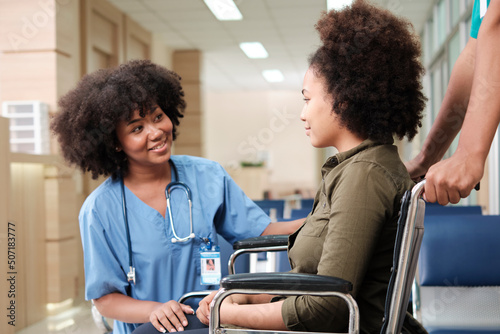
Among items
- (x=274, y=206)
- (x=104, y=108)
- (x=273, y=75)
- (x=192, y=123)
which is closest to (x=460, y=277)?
(x=104, y=108)

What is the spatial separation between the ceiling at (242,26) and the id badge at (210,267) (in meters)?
3.65

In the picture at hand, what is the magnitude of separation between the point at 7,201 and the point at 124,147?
1356 millimetres

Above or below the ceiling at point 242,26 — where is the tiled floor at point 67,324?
below

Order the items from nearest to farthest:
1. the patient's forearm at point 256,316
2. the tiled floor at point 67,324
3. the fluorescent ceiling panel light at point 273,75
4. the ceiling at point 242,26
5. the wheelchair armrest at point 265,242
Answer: the patient's forearm at point 256,316 → the wheelchair armrest at point 265,242 → the tiled floor at point 67,324 → the ceiling at point 242,26 → the fluorescent ceiling panel light at point 273,75

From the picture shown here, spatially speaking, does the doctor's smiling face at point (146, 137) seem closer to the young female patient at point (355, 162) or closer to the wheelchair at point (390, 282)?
the young female patient at point (355, 162)

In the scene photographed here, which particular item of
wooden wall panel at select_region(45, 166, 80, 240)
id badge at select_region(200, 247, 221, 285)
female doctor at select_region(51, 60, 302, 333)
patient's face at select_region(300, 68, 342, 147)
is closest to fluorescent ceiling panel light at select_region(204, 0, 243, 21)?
wooden wall panel at select_region(45, 166, 80, 240)

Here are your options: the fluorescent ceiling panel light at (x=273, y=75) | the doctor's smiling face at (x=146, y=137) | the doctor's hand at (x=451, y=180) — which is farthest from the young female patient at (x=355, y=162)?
the fluorescent ceiling panel light at (x=273, y=75)

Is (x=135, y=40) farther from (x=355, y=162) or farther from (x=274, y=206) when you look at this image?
(x=355, y=162)

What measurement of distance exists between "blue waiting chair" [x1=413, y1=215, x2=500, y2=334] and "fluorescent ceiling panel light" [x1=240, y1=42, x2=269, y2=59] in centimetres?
649

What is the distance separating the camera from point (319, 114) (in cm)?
120

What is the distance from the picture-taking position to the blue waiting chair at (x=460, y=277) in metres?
1.82

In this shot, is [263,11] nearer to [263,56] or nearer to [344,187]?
[263,56]

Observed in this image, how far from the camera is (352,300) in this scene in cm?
96

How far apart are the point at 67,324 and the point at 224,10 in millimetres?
4038
